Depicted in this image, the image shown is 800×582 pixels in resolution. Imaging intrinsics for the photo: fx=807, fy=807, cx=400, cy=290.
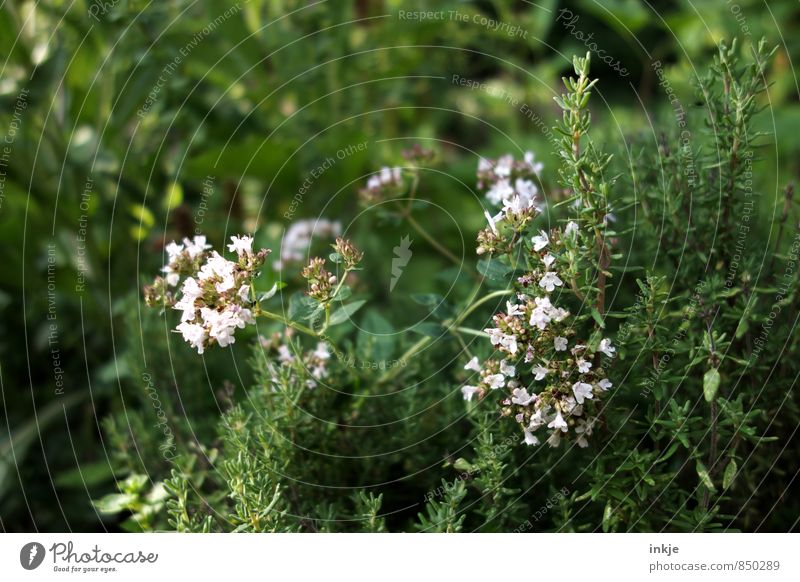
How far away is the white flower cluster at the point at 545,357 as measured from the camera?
0.85 metres

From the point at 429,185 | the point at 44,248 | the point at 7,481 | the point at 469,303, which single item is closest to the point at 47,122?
the point at 44,248

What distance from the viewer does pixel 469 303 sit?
103cm

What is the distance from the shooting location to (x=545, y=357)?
88 centimetres

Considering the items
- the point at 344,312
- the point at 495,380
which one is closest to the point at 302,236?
the point at 344,312

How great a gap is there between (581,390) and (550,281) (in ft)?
0.40

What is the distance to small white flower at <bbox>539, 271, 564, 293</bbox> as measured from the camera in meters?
0.85

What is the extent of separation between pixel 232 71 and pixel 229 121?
0.38 ft

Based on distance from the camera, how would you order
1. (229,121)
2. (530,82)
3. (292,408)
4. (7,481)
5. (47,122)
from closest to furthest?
(292,408) → (7,481) → (47,122) → (229,121) → (530,82)

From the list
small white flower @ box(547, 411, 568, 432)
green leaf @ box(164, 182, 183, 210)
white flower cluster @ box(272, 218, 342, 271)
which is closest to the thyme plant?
small white flower @ box(547, 411, 568, 432)

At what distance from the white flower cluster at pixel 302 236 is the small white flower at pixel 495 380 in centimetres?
48

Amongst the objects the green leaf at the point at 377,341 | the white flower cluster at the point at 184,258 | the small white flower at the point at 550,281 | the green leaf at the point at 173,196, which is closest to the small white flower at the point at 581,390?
the small white flower at the point at 550,281

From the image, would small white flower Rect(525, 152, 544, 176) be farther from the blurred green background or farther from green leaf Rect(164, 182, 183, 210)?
green leaf Rect(164, 182, 183, 210)
